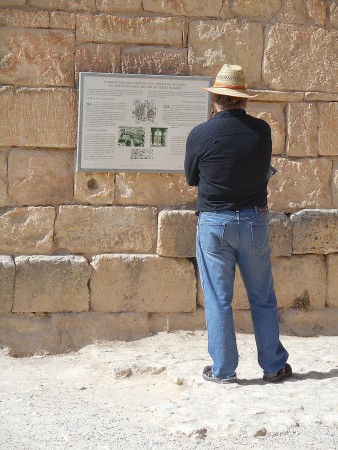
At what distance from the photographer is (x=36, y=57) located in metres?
6.22

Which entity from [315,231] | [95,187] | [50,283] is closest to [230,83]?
[95,187]

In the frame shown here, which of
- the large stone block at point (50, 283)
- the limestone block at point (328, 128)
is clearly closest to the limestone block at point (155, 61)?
the limestone block at point (328, 128)

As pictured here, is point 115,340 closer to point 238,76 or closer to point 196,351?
point 196,351

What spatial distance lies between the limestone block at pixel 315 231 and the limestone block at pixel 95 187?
1.43 metres

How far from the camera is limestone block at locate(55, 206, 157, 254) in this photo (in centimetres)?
637

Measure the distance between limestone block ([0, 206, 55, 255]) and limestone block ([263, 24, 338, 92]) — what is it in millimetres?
1981

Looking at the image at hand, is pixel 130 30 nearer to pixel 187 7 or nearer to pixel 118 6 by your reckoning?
pixel 118 6

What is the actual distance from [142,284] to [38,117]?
1.46 metres

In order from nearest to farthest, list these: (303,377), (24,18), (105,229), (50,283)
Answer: (303,377) < (24,18) < (50,283) < (105,229)

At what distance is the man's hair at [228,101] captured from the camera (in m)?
5.31

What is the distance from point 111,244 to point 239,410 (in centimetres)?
197

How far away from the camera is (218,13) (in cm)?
645

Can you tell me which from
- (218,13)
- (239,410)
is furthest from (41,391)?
(218,13)

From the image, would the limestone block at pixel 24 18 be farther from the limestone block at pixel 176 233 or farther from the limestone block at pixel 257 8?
the limestone block at pixel 176 233
